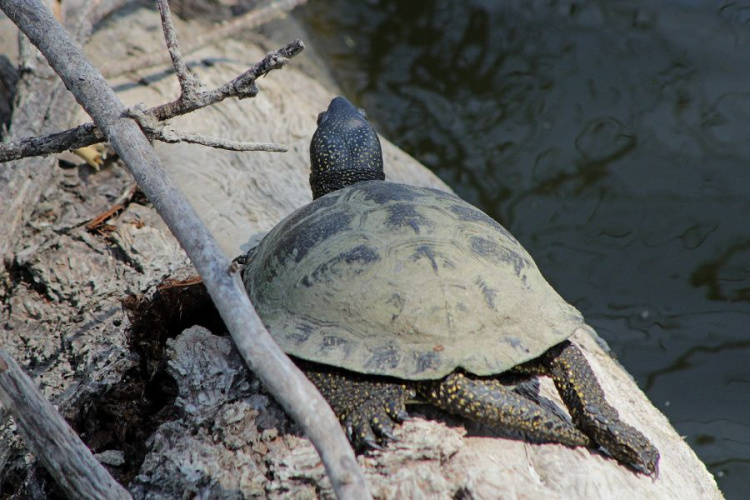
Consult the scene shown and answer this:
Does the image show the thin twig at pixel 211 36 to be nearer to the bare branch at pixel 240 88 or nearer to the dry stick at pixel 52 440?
the bare branch at pixel 240 88

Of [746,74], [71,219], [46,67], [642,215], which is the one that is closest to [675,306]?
[642,215]

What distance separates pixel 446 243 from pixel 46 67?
2.29m

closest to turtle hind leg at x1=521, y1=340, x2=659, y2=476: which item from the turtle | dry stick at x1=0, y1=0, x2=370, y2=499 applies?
the turtle

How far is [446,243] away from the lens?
80.4 inches

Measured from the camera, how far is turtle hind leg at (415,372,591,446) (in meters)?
1.82

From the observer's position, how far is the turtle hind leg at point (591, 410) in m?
1.91

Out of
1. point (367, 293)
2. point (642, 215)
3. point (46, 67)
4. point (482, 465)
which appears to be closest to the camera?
point (482, 465)

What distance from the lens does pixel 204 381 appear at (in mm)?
1991

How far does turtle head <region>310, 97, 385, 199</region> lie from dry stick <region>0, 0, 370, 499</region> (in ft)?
3.40

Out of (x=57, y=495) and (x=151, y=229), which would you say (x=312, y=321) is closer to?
(x=57, y=495)

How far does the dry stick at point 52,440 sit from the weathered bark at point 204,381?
0.67 ft

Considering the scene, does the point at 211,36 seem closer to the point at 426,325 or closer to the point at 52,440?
the point at 426,325

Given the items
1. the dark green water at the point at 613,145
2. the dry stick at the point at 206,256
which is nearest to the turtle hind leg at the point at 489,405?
the dry stick at the point at 206,256

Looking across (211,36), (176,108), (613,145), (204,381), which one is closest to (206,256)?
(204,381)
